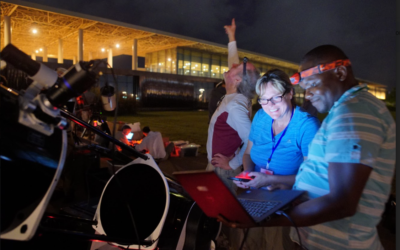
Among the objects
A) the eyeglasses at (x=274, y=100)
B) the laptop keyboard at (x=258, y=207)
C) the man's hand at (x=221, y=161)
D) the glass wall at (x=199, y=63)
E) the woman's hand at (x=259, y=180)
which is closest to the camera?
the laptop keyboard at (x=258, y=207)

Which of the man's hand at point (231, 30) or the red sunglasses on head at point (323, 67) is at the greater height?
the man's hand at point (231, 30)

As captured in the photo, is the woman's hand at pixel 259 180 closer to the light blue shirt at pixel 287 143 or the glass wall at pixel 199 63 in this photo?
the light blue shirt at pixel 287 143

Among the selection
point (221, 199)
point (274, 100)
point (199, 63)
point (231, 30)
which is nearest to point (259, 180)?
point (274, 100)

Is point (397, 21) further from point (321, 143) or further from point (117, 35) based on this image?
point (117, 35)

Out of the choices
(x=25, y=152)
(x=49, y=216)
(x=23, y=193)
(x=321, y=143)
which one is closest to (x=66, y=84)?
(x=25, y=152)

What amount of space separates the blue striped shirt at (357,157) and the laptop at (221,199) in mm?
201

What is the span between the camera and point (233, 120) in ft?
8.82

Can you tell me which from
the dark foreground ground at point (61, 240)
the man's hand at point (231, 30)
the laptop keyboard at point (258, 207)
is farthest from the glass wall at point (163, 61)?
the laptop keyboard at point (258, 207)

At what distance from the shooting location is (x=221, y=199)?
3.81 feet

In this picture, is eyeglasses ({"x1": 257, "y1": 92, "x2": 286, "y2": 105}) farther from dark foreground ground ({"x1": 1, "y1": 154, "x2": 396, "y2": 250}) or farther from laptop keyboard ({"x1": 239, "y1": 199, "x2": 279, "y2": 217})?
dark foreground ground ({"x1": 1, "y1": 154, "x2": 396, "y2": 250})

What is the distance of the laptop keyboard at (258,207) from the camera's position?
1.29 metres

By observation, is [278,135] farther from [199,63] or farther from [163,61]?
[163,61]

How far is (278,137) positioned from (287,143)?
9 cm

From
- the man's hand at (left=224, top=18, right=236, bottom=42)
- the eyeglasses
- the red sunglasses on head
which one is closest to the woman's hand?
the eyeglasses
